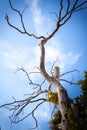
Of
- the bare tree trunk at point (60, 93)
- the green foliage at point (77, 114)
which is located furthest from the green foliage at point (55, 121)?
the bare tree trunk at point (60, 93)

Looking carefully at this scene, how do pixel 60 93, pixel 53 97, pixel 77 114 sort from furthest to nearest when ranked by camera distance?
pixel 53 97 → pixel 60 93 → pixel 77 114

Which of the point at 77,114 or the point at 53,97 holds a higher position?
the point at 53,97

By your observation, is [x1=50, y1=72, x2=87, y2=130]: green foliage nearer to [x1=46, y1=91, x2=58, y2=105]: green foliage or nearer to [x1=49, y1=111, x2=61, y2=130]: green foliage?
[x1=49, y1=111, x2=61, y2=130]: green foliage

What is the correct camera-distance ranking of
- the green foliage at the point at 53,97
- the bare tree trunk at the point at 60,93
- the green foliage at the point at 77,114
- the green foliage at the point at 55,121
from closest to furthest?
the green foliage at the point at 77,114 → the bare tree trunk at the point at 60,93 → the green foliage at the point at 55,121 → the green foliage at the point at 53,97

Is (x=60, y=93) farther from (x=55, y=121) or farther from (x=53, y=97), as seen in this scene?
(x=55, y=121)

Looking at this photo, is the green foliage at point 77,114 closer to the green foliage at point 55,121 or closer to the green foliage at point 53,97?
the green foliage at point 55,121

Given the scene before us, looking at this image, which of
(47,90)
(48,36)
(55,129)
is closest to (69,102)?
(55,129)

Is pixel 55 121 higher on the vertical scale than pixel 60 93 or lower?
lower

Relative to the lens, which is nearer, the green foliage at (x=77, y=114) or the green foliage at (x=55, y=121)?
the green foliage at (x=77, y=114)

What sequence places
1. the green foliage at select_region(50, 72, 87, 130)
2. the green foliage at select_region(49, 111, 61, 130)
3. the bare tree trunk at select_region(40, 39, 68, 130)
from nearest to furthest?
the green foliage at select_region(50, 72, 87, 130) < the bare tree trunk at select_region(40, 39, 68, 130) < the green foliage at select_region(49, 111, 61, 130)

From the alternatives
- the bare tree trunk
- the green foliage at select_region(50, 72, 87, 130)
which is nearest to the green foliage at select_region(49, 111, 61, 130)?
the green foliage at select_region(50, 72, 87, 130)

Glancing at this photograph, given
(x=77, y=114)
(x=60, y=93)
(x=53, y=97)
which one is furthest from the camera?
(x=53, y=97)

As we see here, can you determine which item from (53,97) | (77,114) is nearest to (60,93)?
(53,97)

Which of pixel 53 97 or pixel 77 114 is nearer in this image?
pixel 77 114
